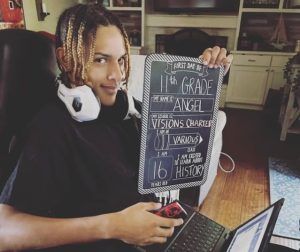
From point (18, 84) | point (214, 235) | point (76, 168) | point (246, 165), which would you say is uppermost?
point (18, 84)

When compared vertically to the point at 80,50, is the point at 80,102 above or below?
below

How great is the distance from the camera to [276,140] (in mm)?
3006

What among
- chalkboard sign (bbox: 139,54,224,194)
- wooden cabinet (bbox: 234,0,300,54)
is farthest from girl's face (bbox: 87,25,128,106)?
wooden cabinet (bbox: 234,0,300,54)

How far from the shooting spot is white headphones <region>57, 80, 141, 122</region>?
0.72m

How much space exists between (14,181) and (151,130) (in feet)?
1.23

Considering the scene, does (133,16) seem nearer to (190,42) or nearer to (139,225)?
(190,42)

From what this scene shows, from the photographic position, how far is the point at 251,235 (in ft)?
2.29

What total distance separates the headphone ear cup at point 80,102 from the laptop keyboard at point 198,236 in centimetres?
46

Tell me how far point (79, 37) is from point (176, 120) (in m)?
0.36

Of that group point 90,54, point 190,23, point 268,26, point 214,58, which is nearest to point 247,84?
point 268,26

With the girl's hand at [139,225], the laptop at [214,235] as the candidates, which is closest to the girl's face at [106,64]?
the girl's hand at [139,225]

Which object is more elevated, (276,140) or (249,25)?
(249,25)

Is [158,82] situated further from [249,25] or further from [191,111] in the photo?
[249,25]

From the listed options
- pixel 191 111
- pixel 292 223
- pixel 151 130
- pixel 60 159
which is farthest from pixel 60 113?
pixel 292 223
